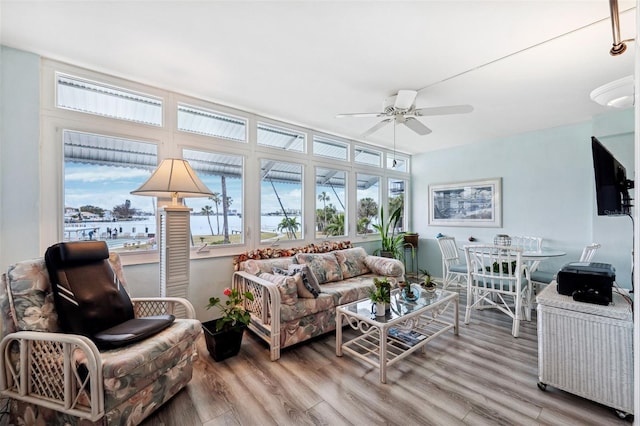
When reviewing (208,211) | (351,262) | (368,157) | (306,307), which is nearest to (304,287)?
(306,307)

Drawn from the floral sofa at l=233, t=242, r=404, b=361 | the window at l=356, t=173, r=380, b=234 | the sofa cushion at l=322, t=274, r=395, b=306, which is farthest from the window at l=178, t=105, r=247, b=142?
the window at l=356, t=173, r=380, b=234

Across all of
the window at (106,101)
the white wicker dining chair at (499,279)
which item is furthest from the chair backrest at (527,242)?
the window at (106,101)

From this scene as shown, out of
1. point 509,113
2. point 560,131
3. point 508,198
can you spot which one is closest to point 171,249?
point 509,113

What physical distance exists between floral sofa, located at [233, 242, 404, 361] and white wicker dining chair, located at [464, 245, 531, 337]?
908mm

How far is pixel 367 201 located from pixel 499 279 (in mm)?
2617

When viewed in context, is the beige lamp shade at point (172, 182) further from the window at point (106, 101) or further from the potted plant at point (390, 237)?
the potted plant at point (390, 237)

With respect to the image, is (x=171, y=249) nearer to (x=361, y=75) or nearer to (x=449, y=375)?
(x=361, y=75)

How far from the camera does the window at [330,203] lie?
4.51m

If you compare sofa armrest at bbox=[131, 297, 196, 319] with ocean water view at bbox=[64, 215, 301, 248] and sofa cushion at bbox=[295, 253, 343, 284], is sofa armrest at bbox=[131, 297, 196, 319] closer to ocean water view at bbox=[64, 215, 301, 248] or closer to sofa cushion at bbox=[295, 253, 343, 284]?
ocean water view at bbox=[64, 215, 301, 248]

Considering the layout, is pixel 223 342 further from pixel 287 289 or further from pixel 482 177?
pixel 482 177

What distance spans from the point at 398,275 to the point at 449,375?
1.66m

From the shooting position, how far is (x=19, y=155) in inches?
88.2

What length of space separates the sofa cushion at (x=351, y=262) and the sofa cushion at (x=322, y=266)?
4.4 inches

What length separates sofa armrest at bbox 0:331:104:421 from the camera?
4.78 ft
